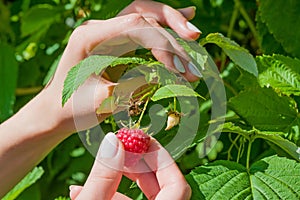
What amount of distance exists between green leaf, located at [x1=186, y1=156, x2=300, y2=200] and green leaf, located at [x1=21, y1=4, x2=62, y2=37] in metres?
0.99

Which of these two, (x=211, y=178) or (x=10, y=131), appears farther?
(x=10, y=131)

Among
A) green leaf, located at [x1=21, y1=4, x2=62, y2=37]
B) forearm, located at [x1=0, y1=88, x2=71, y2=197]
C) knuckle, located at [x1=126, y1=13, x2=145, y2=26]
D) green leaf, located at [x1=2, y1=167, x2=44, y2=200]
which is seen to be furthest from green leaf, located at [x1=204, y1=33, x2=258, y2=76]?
green leaf, located at [x1=21, y1=4, x2=62, y2=37]

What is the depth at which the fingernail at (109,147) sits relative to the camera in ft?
3.21

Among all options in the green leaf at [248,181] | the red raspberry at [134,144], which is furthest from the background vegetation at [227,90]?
the red raspberry at [134,144]

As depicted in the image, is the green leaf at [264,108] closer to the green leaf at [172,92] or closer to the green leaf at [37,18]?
the green leaf at [172,92]

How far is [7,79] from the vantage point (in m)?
1.86

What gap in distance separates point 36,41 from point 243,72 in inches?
34.5

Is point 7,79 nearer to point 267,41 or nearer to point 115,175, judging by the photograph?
point 267,41

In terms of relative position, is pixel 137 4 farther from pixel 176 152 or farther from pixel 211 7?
pixel 211 7

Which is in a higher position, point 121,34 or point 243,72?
point 121,34

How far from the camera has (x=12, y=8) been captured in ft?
7.20

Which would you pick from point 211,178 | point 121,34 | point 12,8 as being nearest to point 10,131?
point 121,34

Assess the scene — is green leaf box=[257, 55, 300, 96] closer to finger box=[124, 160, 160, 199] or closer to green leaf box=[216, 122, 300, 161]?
green leaf box=[216, 122, 300, 161]

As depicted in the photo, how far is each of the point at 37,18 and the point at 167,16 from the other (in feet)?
2.80
